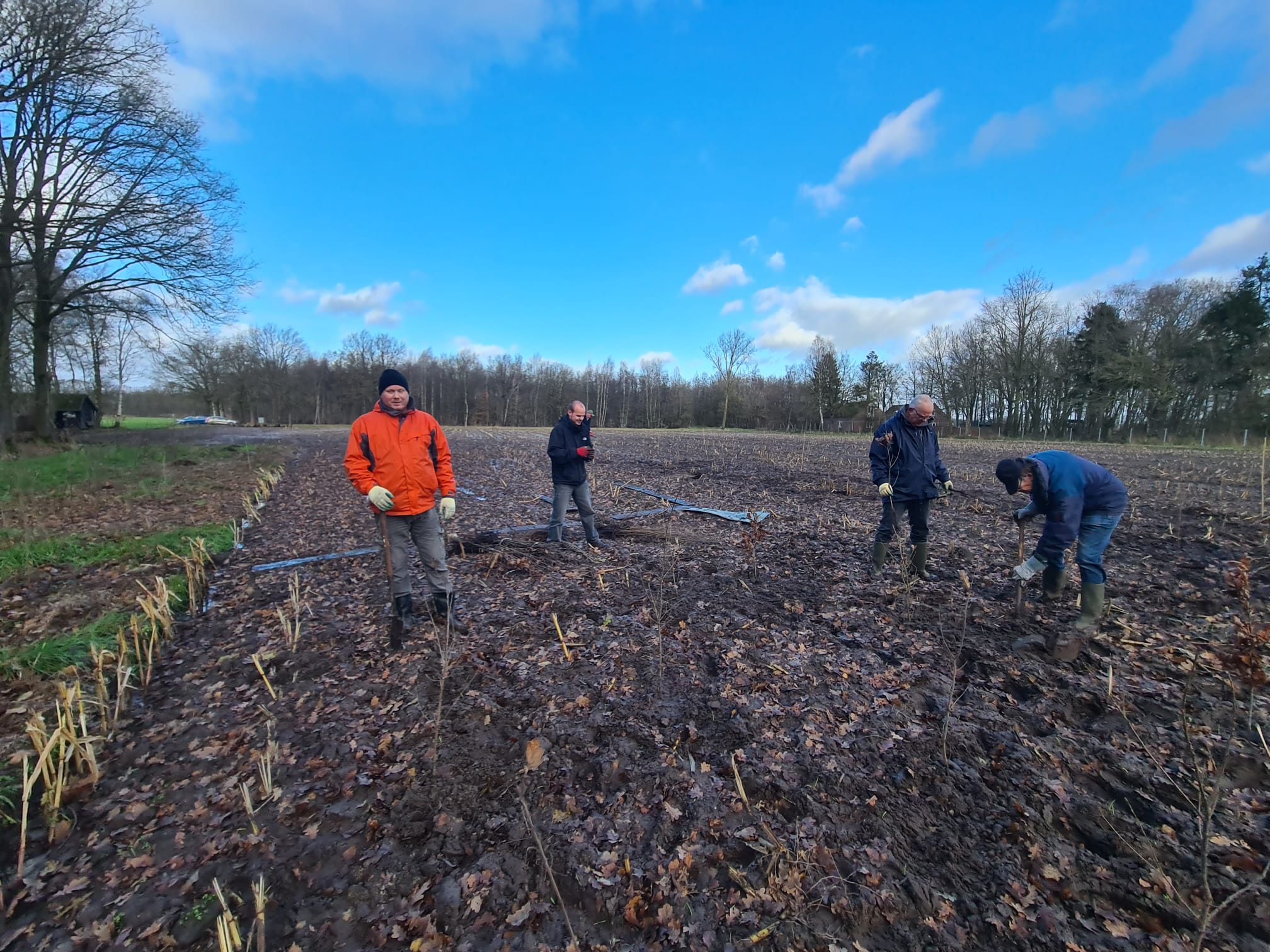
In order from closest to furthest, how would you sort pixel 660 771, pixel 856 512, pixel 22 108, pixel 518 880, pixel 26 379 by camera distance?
pixel 518 880, pixel 660 771, pixel 856 512, pixel 22 108, pixel 26 379

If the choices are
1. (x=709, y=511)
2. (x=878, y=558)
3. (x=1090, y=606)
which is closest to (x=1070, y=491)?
(x=1090, y=606)

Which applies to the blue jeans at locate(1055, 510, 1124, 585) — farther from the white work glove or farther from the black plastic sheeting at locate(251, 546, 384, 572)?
the black plastic sheeting at locate(251, 546, 384, 572)

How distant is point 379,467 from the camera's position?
450cm

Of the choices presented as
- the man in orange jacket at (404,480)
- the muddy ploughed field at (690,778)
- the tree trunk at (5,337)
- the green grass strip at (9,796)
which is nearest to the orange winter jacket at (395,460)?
the man in orange jacket at (404,480)

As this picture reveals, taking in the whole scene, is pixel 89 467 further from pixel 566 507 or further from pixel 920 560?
pixel 920 560

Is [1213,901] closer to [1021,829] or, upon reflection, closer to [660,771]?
[1021,829]

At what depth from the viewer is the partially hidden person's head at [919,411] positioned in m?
5.64

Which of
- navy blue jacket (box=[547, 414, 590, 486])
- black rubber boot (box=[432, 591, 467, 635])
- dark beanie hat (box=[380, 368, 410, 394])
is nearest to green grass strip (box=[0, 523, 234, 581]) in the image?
black rubber boot (box=[432, 591, 467, 635])

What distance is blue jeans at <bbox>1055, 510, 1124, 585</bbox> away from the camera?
439 centimetres

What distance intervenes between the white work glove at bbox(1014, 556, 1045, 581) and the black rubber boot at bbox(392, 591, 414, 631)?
5457 millimetres

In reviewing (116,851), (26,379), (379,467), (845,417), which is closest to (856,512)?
(379,467)

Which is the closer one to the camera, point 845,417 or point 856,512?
point 856,512

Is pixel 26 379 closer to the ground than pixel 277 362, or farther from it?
closer to the ground

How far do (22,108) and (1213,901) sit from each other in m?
27.9
